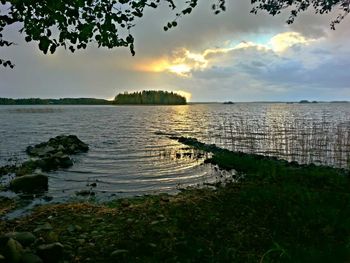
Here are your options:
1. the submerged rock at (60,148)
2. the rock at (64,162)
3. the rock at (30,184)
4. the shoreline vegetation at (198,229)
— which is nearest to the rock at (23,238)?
the shoreline vegetation at (198,229)

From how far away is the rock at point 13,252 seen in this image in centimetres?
640

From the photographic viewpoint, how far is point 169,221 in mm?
9227

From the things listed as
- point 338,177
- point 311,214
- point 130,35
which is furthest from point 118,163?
point 130,35

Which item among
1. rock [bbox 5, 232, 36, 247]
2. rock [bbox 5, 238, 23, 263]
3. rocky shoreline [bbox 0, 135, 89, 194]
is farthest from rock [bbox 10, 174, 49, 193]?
rock [bbox 5, 238, 23, 263]

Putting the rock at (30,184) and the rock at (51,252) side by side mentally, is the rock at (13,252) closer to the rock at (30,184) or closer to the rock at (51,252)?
the rock at (51,252)

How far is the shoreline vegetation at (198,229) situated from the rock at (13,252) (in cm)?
2

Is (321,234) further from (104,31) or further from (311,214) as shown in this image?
(104,31)

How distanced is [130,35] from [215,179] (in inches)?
519

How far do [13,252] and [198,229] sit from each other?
4208 millimetres

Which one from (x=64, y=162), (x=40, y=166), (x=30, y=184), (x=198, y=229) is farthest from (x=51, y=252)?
(x=64, y=162)

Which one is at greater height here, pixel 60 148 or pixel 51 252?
pixel 51 252

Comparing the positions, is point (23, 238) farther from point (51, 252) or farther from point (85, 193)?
point (85, 193)

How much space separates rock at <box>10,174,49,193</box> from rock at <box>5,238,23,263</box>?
8412 mm

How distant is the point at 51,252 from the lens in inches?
273
